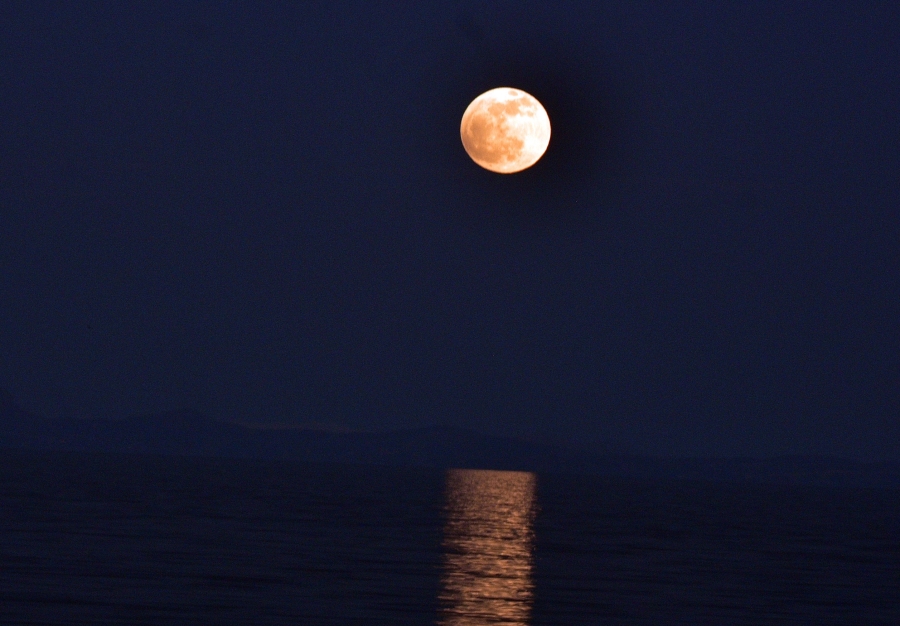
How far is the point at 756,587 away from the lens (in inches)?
1591

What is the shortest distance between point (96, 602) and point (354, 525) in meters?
35.1

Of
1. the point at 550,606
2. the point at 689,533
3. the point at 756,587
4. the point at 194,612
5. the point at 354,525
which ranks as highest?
the point at 689,533

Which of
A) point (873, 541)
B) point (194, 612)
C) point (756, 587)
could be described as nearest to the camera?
point (194, 612)

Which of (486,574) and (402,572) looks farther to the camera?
(486,574)

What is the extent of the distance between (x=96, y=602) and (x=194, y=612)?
258cm

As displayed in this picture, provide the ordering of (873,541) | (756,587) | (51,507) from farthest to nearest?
1. (873,541)
2. (51,507)
3. (756,587)

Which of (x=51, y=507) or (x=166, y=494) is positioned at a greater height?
(x=166, y=494)

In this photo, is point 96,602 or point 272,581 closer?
point 96,602

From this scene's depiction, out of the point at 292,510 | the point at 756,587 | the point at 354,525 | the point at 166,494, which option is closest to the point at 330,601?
the point at 756,587

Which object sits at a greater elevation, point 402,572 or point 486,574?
point 486,574

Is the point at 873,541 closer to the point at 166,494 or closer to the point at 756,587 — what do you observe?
the point at 756,587

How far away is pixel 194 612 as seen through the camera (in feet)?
95.1

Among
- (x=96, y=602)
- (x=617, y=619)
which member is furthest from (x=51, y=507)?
Answer: (x=617, y=619)

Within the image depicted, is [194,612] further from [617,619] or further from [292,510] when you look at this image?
[292,510]
